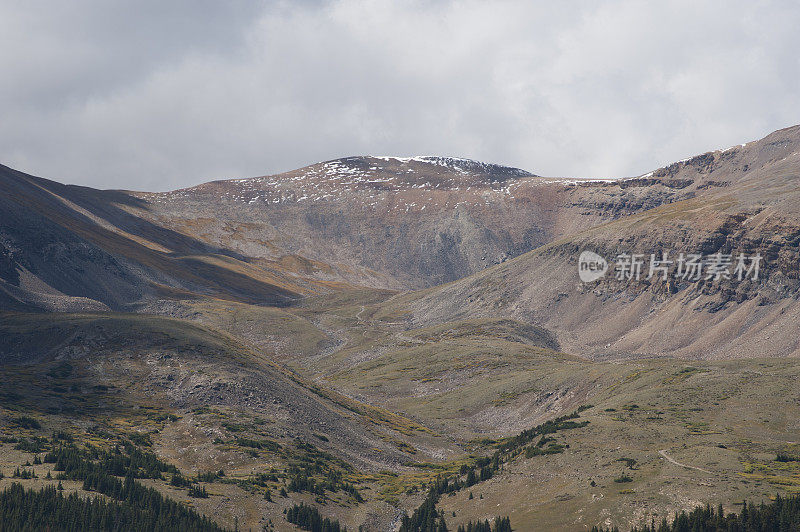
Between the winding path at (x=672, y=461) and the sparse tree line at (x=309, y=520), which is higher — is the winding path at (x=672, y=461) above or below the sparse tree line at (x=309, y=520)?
above

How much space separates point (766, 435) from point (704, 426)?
5735mm

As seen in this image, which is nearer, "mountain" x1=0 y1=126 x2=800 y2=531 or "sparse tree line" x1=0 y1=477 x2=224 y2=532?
"sparse tree line" x1=0 y1=477 x2=224 y2=532

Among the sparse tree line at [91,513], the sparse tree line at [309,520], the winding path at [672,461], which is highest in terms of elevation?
the winding path at [672,461]

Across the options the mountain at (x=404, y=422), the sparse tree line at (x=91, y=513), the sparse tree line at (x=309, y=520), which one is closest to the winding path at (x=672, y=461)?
the mountain at (x=404, y=422)

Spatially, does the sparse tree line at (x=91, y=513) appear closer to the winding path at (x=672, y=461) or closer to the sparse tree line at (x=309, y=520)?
the sparse tree line at (x=309, y=520)

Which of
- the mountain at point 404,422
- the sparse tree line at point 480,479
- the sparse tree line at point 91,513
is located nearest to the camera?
the sparse tree line at point 91,513

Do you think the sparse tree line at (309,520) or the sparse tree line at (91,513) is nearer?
the sparse tree line at (91,513)

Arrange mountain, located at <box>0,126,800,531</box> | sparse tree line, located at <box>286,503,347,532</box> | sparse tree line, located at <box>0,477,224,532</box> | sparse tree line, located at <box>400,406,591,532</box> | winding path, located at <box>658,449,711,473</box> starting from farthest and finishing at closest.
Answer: sparse tree line, located at <box>286,503,347,532</box> < mountain, located at <box>0,126,800,531</box> < sparse tree line, located at <box>400,406,591,532</box> < winding path, located at <box>658,449,711,473</box> < sparse tree line, located at <box>0,477,224,532</box>

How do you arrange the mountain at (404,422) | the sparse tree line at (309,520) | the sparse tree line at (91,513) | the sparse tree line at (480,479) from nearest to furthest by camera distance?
the sparse tree line at (91,513)
the sparse tree line at (480,479)
the mountain at (404,422)
the sparse tree line at (309,520)

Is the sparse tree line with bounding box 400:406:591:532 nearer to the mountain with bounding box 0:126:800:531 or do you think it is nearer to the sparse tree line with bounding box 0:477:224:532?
the mountain with bounding box 0:126:800:531

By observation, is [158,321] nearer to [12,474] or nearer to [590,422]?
[12,474]

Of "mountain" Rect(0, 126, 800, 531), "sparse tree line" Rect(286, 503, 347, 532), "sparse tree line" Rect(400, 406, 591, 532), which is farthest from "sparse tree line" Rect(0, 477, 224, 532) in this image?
"sparse tree line" Rect(400, 406, 591, 532)

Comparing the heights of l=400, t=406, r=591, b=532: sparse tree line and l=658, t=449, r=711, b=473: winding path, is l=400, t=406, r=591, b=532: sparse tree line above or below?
below

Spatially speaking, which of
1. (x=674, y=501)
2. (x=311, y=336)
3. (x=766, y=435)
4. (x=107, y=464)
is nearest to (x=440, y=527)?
(x=674, y=501)
